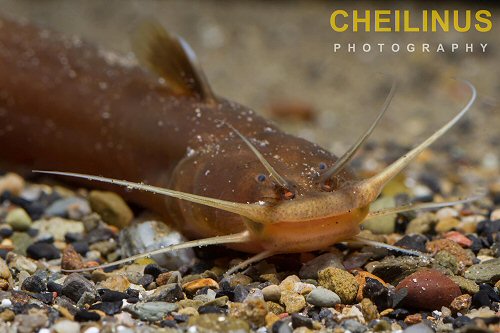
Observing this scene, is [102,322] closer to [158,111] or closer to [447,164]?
[158,111]

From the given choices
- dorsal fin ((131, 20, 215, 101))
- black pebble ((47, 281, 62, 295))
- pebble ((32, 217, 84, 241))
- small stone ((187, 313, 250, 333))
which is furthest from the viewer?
dorsal fin ((131, 20, 215, 101))

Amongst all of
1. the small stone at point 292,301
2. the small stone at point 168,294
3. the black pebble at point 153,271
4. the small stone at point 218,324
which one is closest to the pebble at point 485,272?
the small stone at point 292,301

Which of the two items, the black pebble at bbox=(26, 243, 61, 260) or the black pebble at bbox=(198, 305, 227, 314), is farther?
the black pebble at bbox=(26, 243, 61, 260)

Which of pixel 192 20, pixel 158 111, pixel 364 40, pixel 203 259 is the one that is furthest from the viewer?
pixel 192 20

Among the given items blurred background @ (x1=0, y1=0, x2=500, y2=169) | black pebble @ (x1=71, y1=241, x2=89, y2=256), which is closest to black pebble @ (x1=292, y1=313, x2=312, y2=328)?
black pebble @ (x1=71, y1=241, x2=89, y2=256)

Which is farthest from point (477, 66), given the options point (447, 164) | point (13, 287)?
point (13, 287)

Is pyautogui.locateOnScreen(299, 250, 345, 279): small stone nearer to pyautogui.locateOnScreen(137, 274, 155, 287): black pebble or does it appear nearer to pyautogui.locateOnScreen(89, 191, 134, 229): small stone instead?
pyautogui.locateOnScreen(137, 274, 155, 287): black pebble
